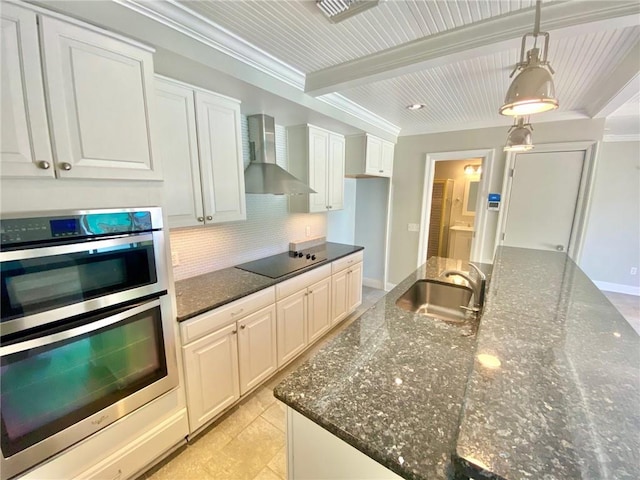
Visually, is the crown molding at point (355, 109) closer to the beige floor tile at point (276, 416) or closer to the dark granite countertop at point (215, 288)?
the dark granite countertop at point (215, 288)

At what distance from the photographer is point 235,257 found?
8.59ft

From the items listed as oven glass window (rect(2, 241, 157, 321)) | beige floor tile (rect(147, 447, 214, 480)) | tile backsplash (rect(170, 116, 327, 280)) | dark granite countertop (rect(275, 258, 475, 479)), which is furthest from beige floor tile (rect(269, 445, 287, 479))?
tile backsplash (rect(170, 116, 327, 280))

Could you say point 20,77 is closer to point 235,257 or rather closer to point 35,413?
point 35,413

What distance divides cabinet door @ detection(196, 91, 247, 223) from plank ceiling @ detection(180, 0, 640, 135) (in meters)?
0.50

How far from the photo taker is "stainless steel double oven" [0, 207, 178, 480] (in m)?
1.03

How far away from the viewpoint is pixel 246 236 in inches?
106

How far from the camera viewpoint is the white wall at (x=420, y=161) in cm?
310

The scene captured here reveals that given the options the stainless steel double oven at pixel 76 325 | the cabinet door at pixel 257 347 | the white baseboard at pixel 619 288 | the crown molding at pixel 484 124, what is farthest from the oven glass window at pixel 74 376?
the white baseboard at pixel 619 288

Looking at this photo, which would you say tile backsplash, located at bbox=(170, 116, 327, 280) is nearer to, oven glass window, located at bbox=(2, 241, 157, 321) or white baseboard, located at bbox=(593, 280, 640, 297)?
oven glass window, located at bbox=(2, 241, 157, 321)

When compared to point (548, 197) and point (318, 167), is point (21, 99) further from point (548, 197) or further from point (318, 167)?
point (548, 197)

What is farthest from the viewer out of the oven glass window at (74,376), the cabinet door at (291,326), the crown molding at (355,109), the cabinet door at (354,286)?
the cabinet door at (354,286)

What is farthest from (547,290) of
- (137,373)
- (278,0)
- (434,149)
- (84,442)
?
(434,149)

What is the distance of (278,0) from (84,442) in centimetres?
228

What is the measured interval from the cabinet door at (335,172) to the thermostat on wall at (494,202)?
1.94 metres
